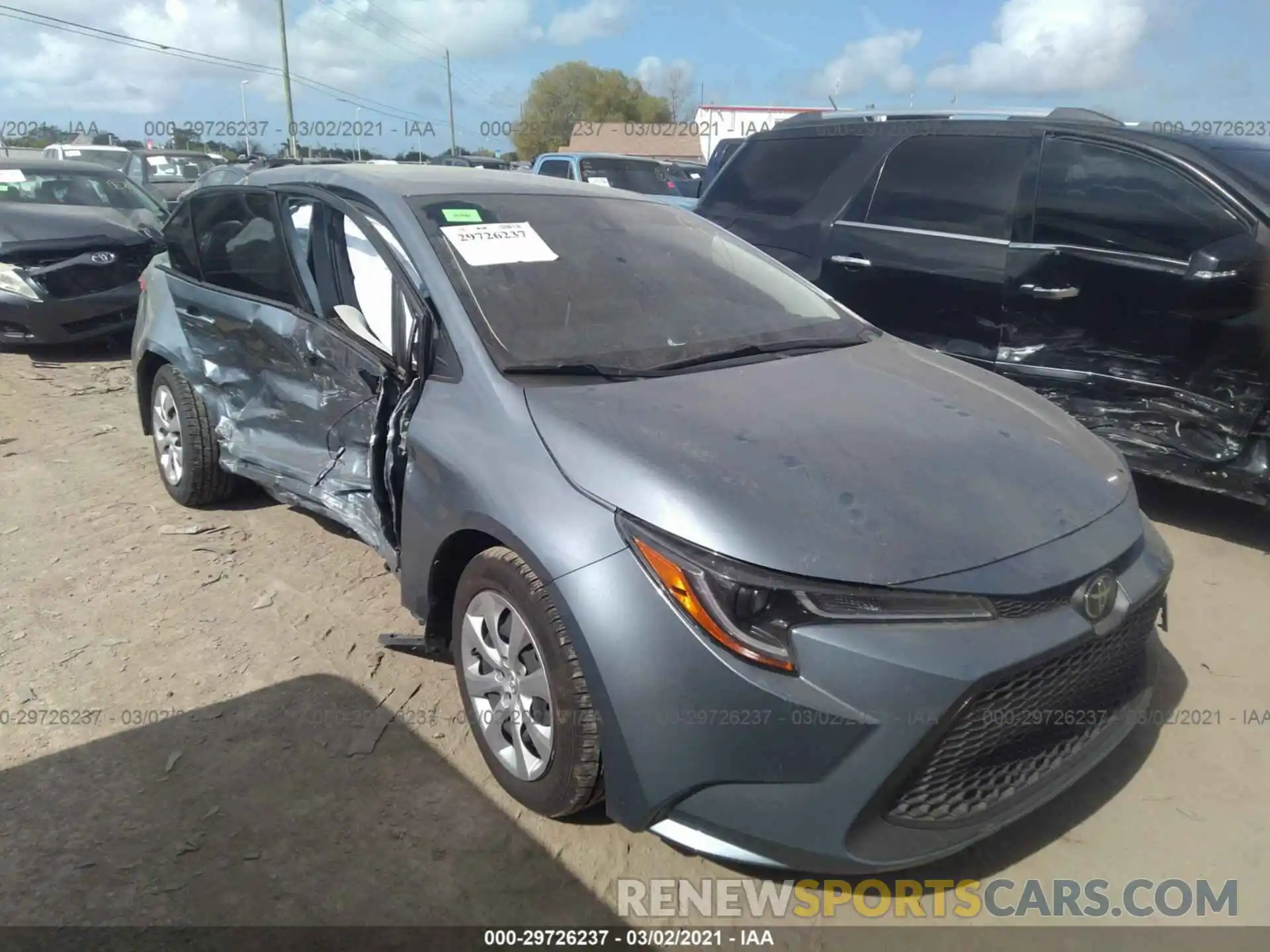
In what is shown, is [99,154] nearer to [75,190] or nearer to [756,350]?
[75,190]

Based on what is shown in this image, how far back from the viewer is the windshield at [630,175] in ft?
42.7

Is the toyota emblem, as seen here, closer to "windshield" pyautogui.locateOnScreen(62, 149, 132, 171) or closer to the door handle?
the door handle

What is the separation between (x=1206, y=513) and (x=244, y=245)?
4666 mm

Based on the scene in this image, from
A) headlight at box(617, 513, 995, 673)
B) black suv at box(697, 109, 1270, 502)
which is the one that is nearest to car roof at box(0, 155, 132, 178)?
black suv at box(697, 109, 1270, 502)

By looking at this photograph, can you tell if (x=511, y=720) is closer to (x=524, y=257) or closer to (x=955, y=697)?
(x=955, y=697)

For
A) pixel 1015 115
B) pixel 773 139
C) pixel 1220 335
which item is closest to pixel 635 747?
pixel 1220 335

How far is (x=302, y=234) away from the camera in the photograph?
139 inches

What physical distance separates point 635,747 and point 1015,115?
160 inches

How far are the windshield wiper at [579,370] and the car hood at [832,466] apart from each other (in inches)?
2.2

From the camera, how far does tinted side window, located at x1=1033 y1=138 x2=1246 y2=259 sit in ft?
13.0

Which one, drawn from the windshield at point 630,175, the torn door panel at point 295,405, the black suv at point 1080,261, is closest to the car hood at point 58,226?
the torn door panel at point 295,405

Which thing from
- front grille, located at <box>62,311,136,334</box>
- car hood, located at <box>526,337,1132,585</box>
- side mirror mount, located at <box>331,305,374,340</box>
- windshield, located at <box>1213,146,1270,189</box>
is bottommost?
front grille, located at <box>62,311,136,334</box>

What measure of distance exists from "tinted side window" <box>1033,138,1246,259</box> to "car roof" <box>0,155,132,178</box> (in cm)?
888

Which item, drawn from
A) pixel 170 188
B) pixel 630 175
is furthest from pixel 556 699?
pixel 170 188
